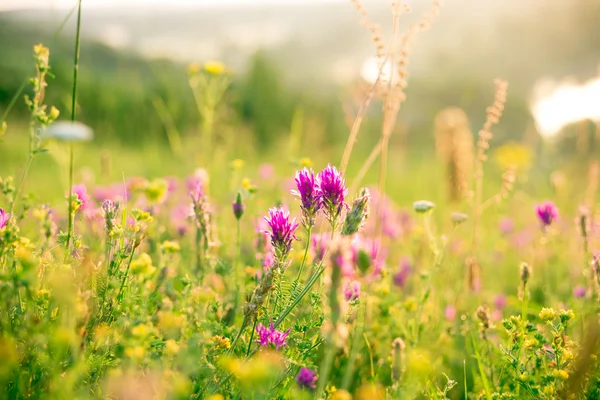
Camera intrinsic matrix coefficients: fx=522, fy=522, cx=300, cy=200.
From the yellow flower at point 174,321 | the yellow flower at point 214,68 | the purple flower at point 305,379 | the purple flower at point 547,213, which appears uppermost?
the yellow flower at point 214,68

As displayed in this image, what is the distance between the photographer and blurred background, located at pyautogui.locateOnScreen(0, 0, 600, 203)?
17.6 ft

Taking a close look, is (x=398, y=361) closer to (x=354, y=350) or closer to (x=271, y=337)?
(x=354, y=350)

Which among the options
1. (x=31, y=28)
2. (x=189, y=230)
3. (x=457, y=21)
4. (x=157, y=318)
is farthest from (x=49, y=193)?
(x=31, y=28)

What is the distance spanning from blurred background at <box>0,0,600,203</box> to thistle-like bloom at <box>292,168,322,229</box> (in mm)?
672

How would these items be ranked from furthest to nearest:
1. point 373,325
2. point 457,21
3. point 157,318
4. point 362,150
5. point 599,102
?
1. point 457,21
2. point 362,150
3. point 599,102
4. point 373,325
5. point 157,318

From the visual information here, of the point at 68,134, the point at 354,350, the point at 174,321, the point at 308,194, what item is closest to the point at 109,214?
the point at 68,134

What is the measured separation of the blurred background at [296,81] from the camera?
5379 millimetres

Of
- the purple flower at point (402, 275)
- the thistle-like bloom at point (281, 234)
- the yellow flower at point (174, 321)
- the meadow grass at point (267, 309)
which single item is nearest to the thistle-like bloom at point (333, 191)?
the meadow grass at point (267, 309)

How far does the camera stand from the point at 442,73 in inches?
898

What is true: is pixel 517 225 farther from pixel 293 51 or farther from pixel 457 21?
pixel 293 51

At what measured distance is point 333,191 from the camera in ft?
5.01

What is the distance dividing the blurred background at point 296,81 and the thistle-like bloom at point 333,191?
2.22 ft

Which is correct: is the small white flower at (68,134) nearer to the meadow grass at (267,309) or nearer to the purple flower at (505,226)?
the meadow grass at (267,309)

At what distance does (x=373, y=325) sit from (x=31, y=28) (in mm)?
32365
